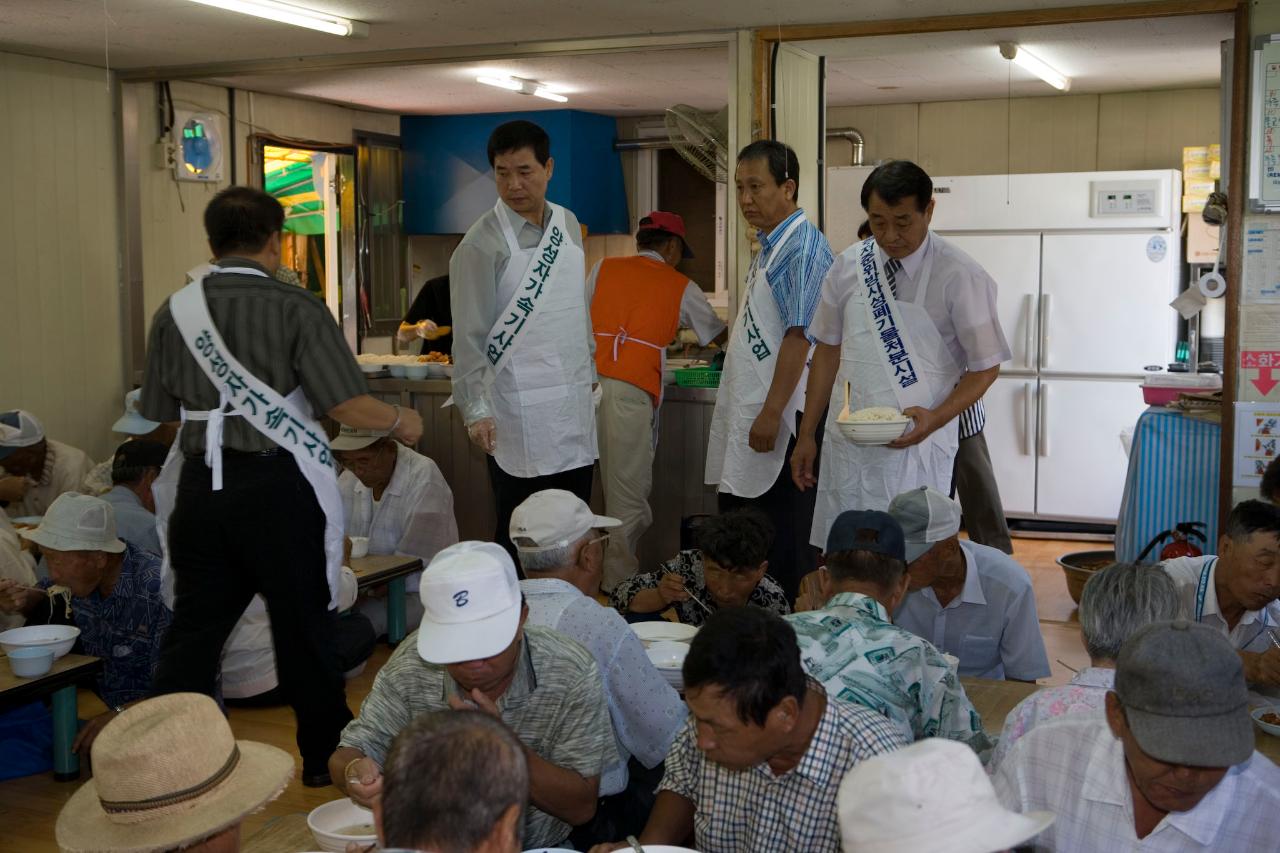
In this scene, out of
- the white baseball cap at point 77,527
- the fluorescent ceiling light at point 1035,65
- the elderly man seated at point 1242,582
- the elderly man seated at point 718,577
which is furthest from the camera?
the fluorescent ceiling light at point 1035,65

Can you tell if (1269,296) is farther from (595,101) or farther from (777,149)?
(595,101)

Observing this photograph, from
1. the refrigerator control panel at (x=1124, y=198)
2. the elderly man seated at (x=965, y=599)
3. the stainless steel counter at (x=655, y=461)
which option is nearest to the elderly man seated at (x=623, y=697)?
the elderly man seated at (x=965, y=599)

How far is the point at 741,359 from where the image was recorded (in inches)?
172

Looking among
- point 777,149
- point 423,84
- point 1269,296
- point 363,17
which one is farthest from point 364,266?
point 1269,296

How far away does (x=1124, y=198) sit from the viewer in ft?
24.0

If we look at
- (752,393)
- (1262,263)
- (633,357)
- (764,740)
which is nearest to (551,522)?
(764,740)

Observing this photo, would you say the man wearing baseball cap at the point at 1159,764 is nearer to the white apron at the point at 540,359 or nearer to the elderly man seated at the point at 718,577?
the elderly man seated at the point at 718,577

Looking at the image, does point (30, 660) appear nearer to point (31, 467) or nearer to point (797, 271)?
point (31, 467)

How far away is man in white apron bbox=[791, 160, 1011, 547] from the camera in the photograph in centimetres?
368

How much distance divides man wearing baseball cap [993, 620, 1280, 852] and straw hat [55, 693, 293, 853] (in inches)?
43.5

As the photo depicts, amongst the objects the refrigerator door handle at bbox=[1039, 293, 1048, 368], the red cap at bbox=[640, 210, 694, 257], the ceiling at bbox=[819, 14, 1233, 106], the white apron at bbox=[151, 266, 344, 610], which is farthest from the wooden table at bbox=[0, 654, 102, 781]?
the refrigerator door handle at bbox=[1039, 293, 1048, 368]

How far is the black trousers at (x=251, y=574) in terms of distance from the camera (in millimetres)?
3301

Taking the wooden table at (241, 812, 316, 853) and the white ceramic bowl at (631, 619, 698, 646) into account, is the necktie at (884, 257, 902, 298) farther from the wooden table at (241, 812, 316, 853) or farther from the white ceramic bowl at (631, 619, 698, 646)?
the wooden table at (241, 812, 316, 853)

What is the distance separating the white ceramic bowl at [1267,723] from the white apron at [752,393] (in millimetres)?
1915
